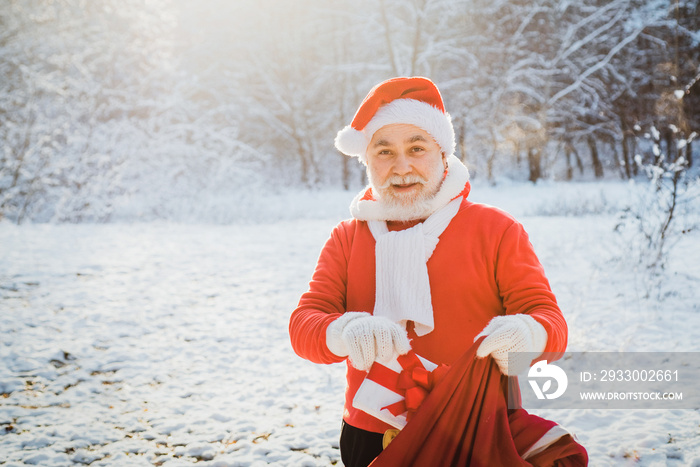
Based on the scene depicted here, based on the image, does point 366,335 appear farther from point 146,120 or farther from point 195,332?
point 146,120

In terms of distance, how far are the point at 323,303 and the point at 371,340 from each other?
0.38 metres

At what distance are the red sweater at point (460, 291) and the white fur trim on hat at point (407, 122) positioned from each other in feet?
1.12

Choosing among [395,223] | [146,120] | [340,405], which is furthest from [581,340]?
[146,120]

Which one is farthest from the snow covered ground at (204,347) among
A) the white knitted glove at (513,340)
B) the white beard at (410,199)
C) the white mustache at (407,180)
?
the white mustache at (407,180)

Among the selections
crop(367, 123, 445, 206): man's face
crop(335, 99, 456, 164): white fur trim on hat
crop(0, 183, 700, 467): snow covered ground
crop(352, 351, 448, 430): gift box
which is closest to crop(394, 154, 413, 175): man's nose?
crop(367, 123, 445, 206): man's face

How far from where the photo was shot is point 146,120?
14000 millimetres

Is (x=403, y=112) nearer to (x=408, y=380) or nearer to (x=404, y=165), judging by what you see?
(x=404, y=165)

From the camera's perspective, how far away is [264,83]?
71.9 ft

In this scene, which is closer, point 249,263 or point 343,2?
point 249,263

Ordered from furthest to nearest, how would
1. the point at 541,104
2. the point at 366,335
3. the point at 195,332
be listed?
the point at 541,104 < the point at 195,332 < the point at 366,335

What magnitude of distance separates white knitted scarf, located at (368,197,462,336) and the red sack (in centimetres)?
26

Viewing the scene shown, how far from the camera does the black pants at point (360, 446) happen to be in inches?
64.2

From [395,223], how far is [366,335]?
61cm

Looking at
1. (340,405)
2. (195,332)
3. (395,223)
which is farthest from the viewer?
(195,332)
